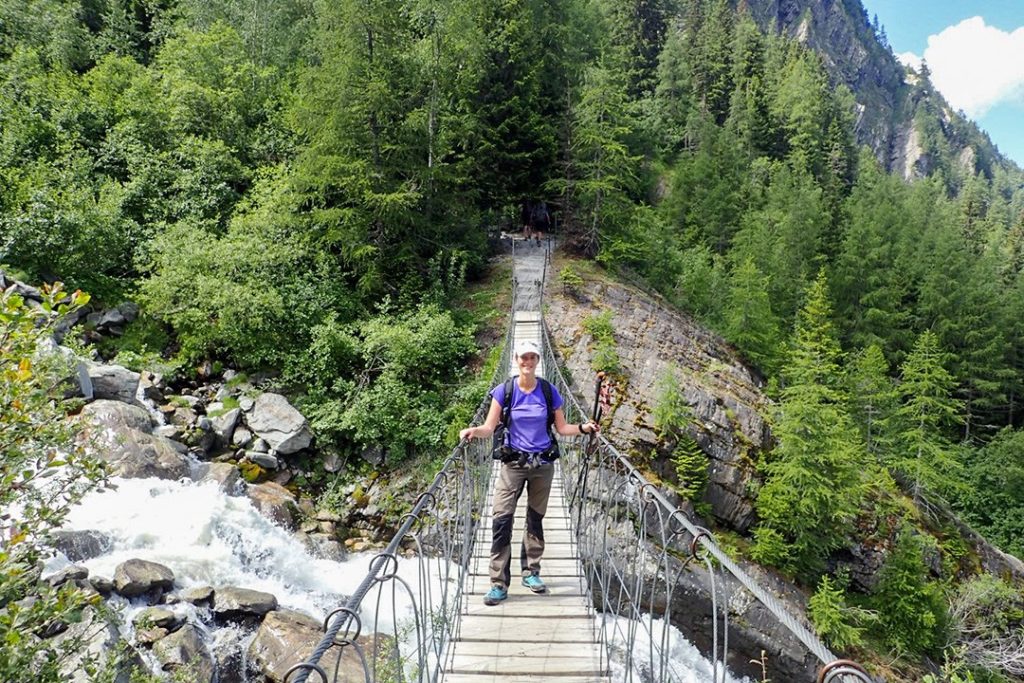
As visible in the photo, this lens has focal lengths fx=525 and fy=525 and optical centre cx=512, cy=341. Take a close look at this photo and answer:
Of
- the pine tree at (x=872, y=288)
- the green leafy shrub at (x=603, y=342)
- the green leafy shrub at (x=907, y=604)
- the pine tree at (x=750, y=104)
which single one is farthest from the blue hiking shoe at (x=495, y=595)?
the pine tree at (x=750, y=104)

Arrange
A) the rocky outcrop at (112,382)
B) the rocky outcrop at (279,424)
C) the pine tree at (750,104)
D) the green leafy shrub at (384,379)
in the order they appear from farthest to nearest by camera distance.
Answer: the pine tree at (750,104) → the green leafy shrub at (384,379) → the rocky outcrop at (279,424) → the rocky outcrop at (112,382)

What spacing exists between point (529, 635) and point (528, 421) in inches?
52.5

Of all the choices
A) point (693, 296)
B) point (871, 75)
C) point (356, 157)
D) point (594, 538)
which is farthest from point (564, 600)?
point (871, 75)

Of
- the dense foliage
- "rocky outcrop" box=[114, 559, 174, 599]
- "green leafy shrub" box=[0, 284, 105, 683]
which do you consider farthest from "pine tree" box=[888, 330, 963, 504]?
"green leafy shrub" box=[0, 284, 105, 683]

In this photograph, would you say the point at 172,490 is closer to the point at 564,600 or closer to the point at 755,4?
the point at 564,600

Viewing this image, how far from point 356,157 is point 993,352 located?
29077 millimetres

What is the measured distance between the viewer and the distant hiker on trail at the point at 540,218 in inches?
744

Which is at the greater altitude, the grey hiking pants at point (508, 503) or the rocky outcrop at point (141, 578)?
the grey hiking pants at point (508, 503)

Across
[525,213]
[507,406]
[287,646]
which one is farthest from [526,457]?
[525,213]

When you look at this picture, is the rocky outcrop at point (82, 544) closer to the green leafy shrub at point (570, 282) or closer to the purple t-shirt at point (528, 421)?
the purple t-shirt at point (528, 421)

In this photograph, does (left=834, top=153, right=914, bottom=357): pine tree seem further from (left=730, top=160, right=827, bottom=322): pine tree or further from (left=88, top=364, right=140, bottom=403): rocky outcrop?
(left=88, top=364, right=140, bottom=403): rocky outcrop

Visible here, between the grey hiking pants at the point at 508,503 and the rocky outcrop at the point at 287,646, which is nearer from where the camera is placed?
the grey hiking pants at the point at 508,503

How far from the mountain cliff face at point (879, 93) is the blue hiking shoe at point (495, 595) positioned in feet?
325

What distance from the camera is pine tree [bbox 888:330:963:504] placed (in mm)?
15781
